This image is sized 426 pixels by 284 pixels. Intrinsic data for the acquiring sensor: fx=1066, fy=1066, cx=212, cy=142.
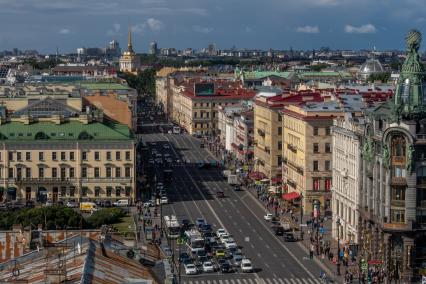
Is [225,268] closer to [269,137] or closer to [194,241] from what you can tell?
[194,241]

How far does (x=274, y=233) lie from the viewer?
303 feet

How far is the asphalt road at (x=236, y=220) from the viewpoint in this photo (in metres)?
74.7

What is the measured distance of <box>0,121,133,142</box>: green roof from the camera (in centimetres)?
10775

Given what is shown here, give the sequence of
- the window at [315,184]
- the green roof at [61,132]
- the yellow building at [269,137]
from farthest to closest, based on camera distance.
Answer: the yellow building at [269,137], the green roof at [61,132], the window at [315,184]

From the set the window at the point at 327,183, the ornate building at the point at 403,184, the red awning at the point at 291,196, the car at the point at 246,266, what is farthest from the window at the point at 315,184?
the car at the point at 246,266

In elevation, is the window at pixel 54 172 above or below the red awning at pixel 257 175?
above

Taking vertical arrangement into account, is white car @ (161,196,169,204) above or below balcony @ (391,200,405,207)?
below

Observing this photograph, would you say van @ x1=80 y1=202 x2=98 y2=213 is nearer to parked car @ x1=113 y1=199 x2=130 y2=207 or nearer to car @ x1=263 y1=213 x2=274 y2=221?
parked car @ x1=113 y1=199 x2=130 y2=207

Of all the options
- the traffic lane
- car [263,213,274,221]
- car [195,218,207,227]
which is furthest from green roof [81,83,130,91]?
car [195,218,207,227]

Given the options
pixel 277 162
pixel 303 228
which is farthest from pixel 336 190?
pixel 277 162

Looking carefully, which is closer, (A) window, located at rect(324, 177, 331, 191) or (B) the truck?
(A) window, located at rect(324, 177, 331, 191)

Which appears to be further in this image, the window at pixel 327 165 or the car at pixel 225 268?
the window at pixel 327 165

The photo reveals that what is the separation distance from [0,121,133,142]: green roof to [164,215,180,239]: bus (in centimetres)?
1528

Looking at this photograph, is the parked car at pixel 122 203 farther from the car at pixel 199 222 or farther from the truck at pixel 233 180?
the truck at pixel 233 180
